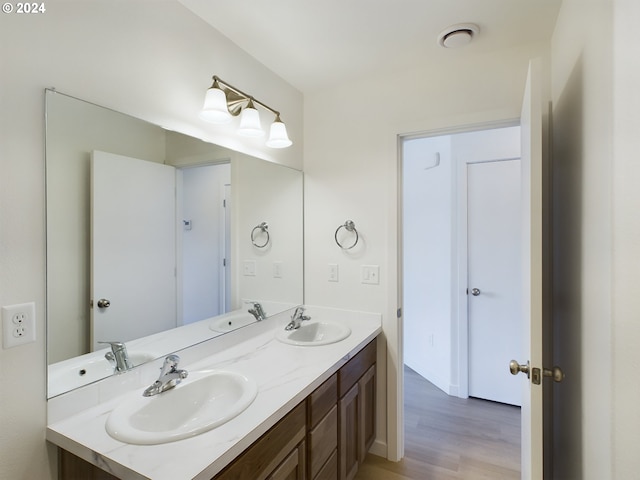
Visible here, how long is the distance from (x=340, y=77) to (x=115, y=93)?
53.3 inches

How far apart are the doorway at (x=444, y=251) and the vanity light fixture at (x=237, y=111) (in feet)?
4.60

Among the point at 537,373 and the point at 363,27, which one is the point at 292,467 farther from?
the point at 363,27

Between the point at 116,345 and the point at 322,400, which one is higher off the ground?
the point at 116,345

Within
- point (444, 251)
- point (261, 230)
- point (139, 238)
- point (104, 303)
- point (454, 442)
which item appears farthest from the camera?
point (444, 251)

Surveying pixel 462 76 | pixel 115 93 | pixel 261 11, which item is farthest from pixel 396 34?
pixel 115 93

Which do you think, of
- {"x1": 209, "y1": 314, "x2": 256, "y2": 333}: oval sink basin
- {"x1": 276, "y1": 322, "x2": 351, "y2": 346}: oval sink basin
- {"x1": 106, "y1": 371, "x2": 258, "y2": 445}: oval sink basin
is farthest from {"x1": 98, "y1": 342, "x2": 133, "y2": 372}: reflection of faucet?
{"x1": 276, "y1": 322, "x2": 351, "y2": 346}: oval sink basin

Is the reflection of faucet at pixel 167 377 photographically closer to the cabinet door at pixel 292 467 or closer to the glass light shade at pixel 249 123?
the cabinet door at pixel 292 467

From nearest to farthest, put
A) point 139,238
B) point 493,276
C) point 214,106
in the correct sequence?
1. point 139,238
2. point 214,106
3. point 493,276

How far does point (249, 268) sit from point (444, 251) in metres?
1.87

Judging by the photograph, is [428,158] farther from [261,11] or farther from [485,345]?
[261,11]

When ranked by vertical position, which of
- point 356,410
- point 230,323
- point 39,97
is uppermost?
point 39,97

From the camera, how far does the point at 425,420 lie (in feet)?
8.12

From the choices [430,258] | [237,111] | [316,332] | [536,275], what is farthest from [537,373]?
[430,258]

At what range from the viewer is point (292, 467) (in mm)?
1195
